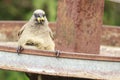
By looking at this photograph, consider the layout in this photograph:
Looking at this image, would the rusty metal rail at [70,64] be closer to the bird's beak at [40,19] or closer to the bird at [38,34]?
the bird at [38,34]

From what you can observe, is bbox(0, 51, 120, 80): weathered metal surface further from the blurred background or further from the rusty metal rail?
the blurred background

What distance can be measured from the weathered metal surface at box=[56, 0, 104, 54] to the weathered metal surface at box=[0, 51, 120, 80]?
0.45m

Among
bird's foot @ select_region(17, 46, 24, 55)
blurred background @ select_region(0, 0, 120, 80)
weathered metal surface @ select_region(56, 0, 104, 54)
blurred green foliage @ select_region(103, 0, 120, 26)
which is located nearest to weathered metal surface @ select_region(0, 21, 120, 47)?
weathered metal surface @ select_region(56, 0, 104, 54)

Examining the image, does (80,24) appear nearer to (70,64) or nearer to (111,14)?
(70,64)

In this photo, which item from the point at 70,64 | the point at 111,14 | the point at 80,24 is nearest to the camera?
the point at 70,64

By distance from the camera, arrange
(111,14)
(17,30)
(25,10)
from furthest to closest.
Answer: (25,10), (111,14), (17,30)

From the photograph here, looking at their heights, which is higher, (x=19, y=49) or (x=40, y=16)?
(x=40, y=16)

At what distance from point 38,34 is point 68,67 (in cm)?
114

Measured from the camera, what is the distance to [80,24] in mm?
2385

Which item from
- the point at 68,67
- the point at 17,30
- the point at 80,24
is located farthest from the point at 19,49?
the point at 17,30

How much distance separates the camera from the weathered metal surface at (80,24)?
238cm

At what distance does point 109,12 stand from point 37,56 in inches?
150

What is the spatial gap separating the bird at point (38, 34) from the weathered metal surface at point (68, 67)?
0.82 metres

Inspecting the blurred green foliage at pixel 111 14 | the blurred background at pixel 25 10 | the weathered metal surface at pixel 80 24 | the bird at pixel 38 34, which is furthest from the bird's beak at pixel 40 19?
the blurred green foliage at pixel 111 14
